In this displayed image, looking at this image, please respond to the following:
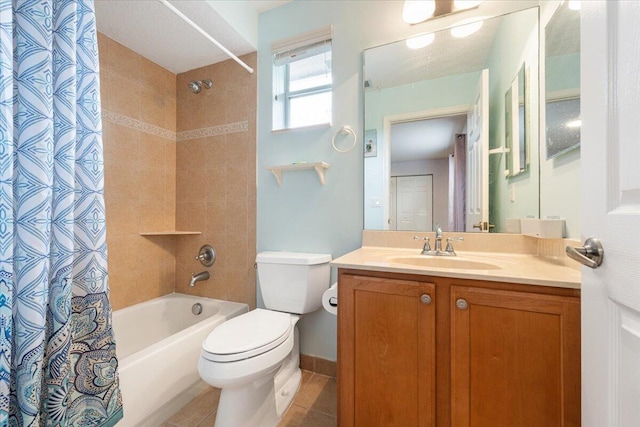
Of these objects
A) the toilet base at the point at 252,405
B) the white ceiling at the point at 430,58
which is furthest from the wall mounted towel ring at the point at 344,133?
the toilet base at the point at 252,405

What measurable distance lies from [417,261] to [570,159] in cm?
71

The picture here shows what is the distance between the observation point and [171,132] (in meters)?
2.15

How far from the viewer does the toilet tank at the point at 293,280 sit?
4.93 ft

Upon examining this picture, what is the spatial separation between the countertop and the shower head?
1806 mm

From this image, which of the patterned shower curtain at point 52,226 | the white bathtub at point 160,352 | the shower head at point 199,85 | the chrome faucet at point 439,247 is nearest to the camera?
the patterned shower curtain at point 52,226

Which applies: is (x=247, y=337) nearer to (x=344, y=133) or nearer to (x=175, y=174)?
(x=344, y=133)

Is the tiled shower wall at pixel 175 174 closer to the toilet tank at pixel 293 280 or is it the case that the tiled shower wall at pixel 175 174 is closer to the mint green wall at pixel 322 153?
the mint green wall at pixel 322 153

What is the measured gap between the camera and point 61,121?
0.78 m

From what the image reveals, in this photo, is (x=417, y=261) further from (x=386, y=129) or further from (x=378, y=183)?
(x=386, y=129)

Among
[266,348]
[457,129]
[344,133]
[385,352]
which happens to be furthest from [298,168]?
[385,352]

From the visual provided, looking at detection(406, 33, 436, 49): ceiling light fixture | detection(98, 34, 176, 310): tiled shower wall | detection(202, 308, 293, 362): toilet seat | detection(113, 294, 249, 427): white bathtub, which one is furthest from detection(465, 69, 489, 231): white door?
detection(98, 34, 176, 310): tiled shower wall

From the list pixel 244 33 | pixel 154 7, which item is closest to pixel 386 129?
pixel 244 33

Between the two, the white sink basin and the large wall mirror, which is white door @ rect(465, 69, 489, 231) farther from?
the white sink basin

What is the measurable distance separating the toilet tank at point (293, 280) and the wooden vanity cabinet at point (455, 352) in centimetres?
51
